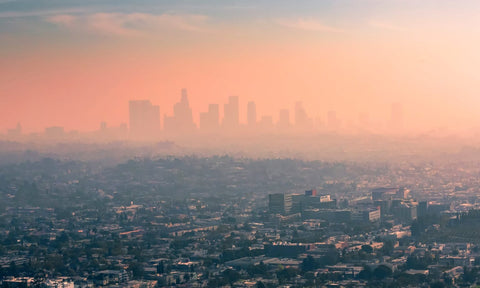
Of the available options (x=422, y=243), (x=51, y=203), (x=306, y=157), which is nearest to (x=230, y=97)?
(x=306, y=157)

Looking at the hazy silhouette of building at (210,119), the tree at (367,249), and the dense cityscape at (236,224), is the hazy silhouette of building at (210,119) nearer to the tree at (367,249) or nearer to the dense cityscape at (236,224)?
the dense cityscape at (236,224)

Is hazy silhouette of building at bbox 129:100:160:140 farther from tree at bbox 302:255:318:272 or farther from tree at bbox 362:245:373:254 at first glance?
tree at bbox 302:255:318:272

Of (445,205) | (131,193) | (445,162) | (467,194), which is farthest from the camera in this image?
(445,162)

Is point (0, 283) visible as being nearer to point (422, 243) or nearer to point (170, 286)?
point (170, 286)

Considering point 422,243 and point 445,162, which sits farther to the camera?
point 445,162

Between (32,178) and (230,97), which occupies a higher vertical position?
(230,97)

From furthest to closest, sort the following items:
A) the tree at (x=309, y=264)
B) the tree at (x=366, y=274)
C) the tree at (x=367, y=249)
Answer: the tree at (x=367, y=249) → the tree at (x=309, y=264) → the tree at (x=366, y=274)

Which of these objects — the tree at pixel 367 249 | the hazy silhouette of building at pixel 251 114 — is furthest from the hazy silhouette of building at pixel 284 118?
the tree at pixel 367 249
